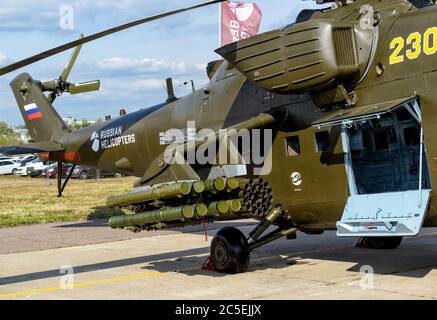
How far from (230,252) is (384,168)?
2.60 metres

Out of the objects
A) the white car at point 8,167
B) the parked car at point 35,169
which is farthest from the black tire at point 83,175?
the white car at point 8,167

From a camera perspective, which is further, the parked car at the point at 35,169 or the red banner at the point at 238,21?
the parked car at the point at 35,169

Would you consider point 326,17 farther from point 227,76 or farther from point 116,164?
point 116,164

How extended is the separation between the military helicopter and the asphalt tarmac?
715mm

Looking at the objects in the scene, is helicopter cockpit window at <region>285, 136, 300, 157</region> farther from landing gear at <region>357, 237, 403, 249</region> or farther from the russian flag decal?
the russian flag decal

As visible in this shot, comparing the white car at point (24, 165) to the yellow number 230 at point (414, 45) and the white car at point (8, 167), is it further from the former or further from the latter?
the yellow number 230 at point (414, 45)

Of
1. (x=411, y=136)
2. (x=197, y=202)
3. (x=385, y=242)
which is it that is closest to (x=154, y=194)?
(x=197, y=202)

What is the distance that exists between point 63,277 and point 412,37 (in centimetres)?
628

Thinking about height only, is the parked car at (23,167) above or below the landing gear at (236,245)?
above

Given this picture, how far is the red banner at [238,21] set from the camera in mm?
18016

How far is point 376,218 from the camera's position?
7.47 meters

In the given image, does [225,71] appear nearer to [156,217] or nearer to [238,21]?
[156,217]

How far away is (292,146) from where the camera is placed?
8.94 metres

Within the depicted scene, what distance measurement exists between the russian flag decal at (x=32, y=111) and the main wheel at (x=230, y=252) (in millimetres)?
8877
